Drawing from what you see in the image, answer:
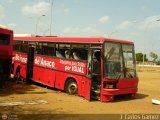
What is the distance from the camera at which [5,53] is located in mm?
18156

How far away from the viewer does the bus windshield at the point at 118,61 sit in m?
15.9

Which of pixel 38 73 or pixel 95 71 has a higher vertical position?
pixel 95 71

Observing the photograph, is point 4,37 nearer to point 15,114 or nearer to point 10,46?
point 10,46

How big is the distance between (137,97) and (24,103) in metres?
6.36

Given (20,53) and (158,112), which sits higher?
(20,53)

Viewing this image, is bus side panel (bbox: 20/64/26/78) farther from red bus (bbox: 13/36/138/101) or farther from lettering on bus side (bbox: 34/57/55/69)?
red bus (bbox: 13/36/138/101)

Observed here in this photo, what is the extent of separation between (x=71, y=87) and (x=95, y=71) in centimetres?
218

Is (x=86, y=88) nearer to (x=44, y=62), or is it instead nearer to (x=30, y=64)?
(x=44, y=62)

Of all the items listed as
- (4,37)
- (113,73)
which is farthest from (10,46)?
(113,73)

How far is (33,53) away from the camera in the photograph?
21312 millimetres

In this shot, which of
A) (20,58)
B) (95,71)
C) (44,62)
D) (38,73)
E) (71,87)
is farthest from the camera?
(20,58)

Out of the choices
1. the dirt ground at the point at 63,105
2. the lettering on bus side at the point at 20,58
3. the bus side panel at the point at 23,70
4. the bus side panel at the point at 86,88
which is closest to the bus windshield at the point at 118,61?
the bus side panel at the point at 86,88

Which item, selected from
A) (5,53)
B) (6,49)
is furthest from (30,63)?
(5,53)

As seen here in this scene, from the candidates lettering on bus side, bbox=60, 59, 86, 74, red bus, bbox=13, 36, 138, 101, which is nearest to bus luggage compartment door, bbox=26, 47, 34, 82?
red bus, bbox=13, 36, 138, 101
